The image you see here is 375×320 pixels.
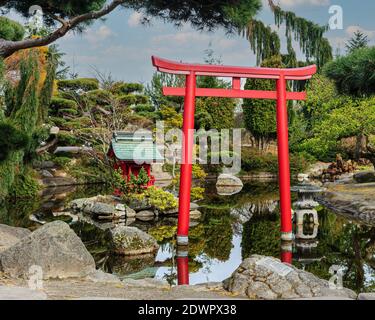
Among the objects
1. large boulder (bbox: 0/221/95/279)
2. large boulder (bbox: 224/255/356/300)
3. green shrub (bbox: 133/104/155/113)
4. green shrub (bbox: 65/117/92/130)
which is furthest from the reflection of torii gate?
green shrub (bbox: 133/104/155/113)

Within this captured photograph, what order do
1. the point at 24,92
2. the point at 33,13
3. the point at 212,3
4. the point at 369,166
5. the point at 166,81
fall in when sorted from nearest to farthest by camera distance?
the point at 212,3 < the point at 33,13 < the point at 24,92 < the point at 369,166 < the point at 166,81

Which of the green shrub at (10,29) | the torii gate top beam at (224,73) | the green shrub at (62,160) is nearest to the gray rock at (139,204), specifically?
the torii gate top beam at (224,73)

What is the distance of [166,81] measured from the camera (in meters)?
25.9

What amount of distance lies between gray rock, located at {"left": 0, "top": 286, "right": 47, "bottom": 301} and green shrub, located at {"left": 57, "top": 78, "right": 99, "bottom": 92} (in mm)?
18054

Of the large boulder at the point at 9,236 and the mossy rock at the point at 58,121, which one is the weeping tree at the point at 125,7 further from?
the mossy rock at the point at 58,121

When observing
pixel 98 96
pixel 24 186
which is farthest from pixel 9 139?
pixel 98 96

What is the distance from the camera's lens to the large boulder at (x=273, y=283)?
14.0ft

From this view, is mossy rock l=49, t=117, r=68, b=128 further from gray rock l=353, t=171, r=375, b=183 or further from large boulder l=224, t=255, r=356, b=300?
large boulder l=224, t=255, r=356, b=300

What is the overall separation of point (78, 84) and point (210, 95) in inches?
574

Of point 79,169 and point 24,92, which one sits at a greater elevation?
point 24,92

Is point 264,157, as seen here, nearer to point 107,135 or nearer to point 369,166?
point 369,166

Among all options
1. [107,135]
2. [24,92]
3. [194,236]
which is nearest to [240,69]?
[194,236]

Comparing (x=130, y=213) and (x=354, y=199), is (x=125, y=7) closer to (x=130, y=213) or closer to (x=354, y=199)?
(x=130, y=213)

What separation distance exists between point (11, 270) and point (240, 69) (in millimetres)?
4415
